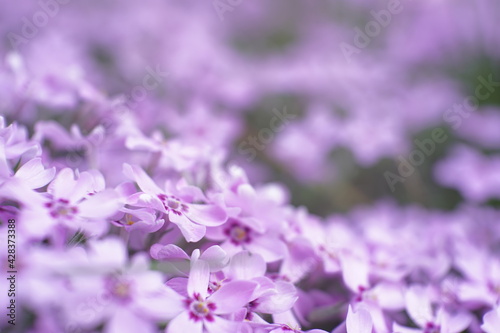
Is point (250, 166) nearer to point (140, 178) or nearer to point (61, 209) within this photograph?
point (140, 178)

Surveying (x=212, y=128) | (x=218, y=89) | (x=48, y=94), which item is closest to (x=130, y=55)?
(x=218, y=89)

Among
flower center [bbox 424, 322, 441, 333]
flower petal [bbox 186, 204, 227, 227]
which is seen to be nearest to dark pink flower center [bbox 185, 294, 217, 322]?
flower petal [bbox 186, 204, 227, 227]

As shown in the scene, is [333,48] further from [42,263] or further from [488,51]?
[42,263]

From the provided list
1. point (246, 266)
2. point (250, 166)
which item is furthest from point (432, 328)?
point (250, 166)

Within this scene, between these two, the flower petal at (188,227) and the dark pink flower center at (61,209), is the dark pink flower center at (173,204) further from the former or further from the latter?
the dark pink flower center at (61,209)

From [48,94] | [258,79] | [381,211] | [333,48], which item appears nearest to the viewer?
[48,94]

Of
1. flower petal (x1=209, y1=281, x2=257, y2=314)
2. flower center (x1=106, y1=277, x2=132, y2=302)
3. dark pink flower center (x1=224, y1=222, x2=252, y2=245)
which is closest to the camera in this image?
flower center (x1=106, y1=277, x2=132, y2=302)

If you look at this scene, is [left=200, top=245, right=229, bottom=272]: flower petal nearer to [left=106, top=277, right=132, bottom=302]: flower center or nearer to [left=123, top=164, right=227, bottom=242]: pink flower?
[left=123, top=164, right=227, bottom=242]: pink flower
